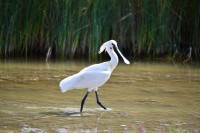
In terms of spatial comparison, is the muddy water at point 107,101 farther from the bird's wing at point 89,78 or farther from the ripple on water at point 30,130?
the bird's wing at point 89,78

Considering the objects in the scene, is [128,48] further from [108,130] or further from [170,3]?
[108,130]

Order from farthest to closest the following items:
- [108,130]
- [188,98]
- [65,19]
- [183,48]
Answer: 1. [183,48]
2. [65,19]
3. [188,98]
4. [108,130]

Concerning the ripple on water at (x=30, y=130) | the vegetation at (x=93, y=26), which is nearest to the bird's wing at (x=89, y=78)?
the ripple on water at (x=30, y=130)

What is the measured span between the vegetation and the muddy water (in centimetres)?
66

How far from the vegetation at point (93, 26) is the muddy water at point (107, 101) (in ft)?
2.18

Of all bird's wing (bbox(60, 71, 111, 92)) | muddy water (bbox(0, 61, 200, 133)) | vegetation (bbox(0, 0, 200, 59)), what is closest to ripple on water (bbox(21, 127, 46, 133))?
muddy water (bbox(0, 61, 200, 133))

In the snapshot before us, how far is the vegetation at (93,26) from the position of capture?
35.8 feet

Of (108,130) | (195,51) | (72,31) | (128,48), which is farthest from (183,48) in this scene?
(108,130)

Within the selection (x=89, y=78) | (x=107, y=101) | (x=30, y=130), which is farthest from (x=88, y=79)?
(x=30, y=130)

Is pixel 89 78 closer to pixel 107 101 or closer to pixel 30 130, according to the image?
pixel 107 101

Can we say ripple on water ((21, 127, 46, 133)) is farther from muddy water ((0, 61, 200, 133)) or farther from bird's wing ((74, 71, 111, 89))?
bird's wing ((74, 71, 111, 89))

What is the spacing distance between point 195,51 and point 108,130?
5731 millimetres

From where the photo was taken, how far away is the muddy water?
615 centimetres

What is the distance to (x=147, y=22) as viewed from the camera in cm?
1111
